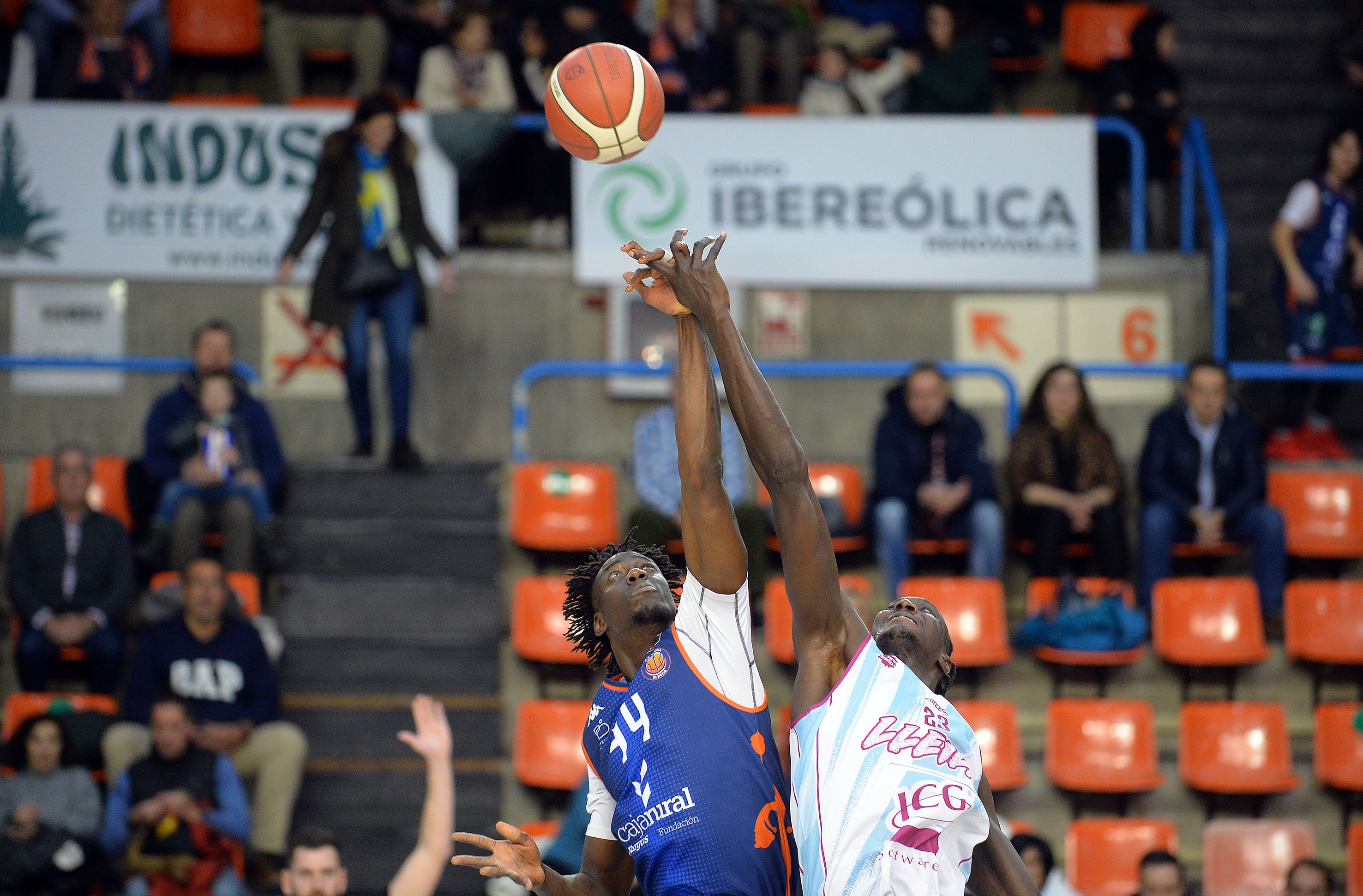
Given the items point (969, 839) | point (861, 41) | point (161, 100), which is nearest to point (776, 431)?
point (969, 839)

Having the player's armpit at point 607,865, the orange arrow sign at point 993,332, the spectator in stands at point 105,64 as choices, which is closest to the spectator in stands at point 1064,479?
the orange arrow sign at point 993,332

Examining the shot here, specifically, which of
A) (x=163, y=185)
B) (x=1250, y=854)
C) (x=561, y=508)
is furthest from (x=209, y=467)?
(x=1250, y=854)

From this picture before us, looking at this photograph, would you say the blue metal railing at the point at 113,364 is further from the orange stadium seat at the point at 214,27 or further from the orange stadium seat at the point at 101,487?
the orange stadium seat at the point at 214,27

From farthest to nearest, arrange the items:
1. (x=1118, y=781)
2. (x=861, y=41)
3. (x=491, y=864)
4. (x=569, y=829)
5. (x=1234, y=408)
Answer: (x=861, y=41), (x=1234, y=408), (x=1118, y=781), (x=569, y=829), (x=491, y=864)

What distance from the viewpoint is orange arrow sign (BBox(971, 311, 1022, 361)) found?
32.5 feet

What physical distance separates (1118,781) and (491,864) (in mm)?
4517

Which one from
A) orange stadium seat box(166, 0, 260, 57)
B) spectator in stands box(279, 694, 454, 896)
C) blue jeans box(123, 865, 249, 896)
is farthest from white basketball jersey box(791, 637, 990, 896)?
orange stadium seat box(166, 0, 260, 57)

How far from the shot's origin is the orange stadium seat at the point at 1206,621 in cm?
779

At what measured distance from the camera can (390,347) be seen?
27.6 ft

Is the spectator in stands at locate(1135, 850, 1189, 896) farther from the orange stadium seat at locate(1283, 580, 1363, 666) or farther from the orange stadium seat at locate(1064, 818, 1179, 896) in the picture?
the orange stadium seat at locate(1283, 580, 1363, 666)

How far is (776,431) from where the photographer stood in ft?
11.3

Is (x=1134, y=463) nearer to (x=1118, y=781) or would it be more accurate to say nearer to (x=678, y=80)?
(x=1118, y=781)

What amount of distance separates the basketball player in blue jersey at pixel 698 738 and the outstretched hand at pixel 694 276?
0.5 inches

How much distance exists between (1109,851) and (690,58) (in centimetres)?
540
